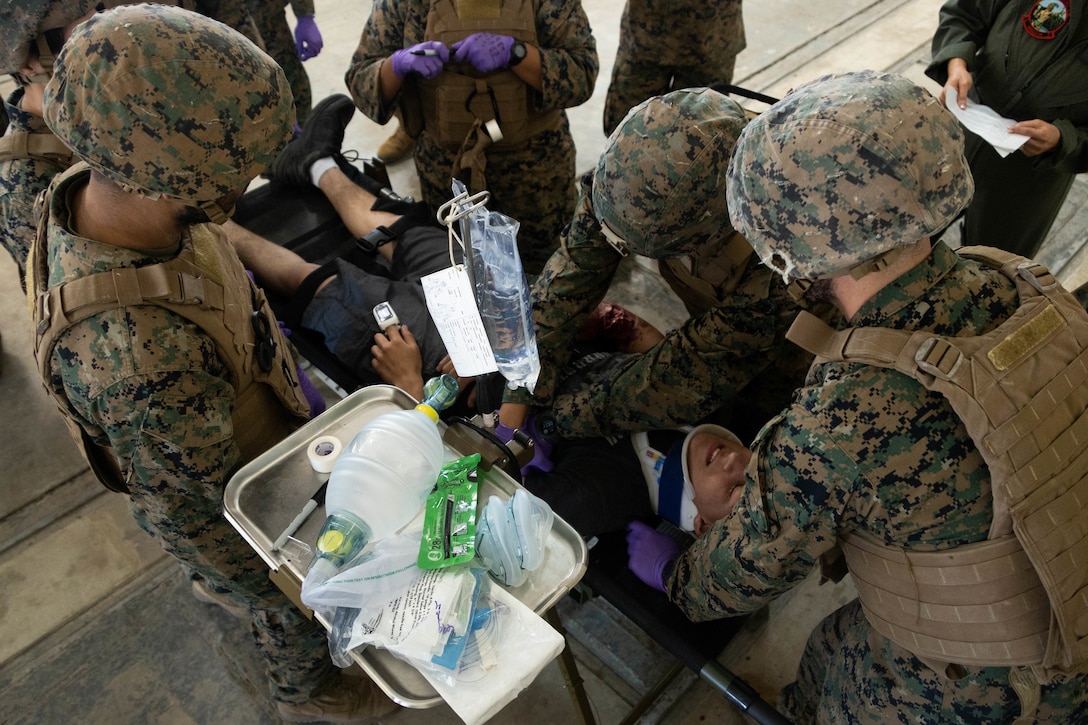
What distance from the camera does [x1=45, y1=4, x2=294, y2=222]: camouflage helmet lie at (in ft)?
3.89

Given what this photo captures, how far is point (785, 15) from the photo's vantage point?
5.62 meters

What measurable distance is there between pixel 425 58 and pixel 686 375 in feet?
4.72

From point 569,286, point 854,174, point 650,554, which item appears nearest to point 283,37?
point 569,286

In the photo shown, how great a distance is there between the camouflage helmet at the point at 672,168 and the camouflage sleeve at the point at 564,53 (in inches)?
37.7

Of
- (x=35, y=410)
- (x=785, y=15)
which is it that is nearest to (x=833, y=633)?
(x=35, y=410)

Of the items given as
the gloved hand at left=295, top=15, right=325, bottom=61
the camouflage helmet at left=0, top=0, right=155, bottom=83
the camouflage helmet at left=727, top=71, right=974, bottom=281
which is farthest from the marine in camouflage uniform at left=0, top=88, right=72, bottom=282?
the gloved hand at left=295, top=15, right=325, bottom=61

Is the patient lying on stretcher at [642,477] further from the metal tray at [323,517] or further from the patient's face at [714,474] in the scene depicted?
the metal tray at [323,517]

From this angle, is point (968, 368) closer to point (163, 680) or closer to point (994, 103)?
point (994, 103)

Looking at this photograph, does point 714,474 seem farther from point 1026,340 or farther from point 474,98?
point 474,98

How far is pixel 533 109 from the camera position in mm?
2721

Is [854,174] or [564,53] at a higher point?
[854,174]

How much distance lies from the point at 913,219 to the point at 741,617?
1296 millimetres

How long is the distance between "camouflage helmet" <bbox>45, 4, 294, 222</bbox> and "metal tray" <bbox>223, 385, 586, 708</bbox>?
49 centimetres

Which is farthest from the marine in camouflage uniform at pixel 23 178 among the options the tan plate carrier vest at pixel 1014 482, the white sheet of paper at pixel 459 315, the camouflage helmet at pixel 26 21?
the tan plate carrier vest at pixel 1014 482
